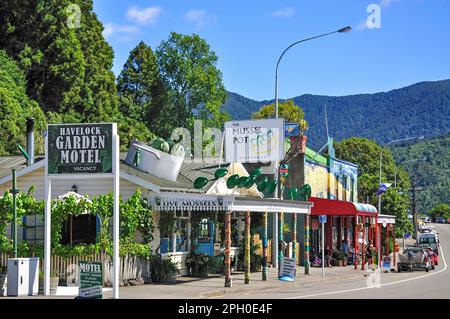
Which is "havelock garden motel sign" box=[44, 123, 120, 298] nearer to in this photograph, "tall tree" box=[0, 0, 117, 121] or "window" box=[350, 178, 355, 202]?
"tall tree" box=[0, 0, 117, 121]

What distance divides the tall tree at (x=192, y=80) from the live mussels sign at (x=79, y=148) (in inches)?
1842

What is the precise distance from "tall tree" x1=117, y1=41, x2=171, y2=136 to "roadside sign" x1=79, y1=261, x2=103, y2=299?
53.5 m

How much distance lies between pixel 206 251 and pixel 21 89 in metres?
23.5

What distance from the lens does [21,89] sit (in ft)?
173

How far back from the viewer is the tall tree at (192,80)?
7050 cm

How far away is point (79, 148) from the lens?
22.7 metres

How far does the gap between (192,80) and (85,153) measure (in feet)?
160

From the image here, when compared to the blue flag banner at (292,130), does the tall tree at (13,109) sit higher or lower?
higher

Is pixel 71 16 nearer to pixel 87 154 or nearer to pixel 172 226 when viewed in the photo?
pixel 172 226

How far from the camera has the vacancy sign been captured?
40756 mm

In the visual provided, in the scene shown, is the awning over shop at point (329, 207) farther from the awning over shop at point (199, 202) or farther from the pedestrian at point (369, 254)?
the awning over shop at point (199, 202)

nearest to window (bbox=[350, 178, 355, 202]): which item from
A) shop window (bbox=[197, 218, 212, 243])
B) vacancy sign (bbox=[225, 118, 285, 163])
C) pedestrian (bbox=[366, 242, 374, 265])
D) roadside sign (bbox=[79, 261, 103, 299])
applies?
pedestrian (bbox=[366, 242, 374, 265])

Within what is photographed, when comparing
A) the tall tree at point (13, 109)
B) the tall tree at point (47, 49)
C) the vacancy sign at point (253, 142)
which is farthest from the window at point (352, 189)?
the tall tree at point (13, 109)

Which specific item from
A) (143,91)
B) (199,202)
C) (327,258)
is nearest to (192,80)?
(143,91)
